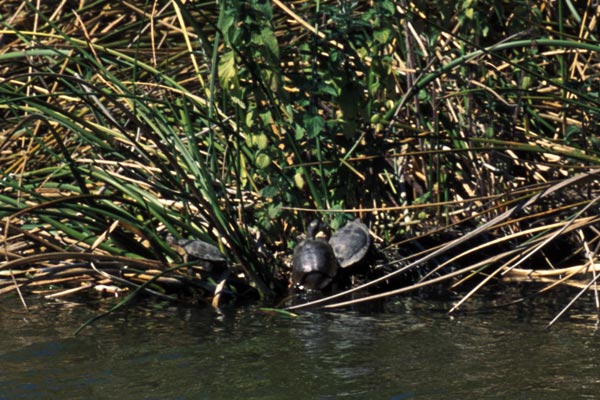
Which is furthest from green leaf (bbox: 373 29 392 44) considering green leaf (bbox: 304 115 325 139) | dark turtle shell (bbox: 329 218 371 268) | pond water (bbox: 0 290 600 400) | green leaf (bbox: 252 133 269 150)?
pond water (bbox: 0 290 600 400)

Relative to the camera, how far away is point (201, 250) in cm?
381

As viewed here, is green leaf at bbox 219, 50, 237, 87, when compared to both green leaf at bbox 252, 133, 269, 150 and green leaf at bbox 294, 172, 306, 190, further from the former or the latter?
green leaf at bbox 294, 172, 306, 190

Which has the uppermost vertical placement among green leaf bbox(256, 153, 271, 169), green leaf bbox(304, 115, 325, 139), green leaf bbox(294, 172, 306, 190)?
green leaf bbox(304, 115, 325, 139)

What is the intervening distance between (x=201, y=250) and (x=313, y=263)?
1.37ft

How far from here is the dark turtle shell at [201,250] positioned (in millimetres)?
3802

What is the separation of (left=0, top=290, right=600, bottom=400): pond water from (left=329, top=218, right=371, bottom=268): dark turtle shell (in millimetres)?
231

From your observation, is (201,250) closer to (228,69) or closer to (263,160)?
(263,160)

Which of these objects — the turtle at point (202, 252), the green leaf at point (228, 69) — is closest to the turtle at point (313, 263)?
the turtle at point (202, 252)

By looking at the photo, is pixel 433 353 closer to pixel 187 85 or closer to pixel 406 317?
pixel 406 317

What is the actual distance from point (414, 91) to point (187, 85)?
1.50 meters

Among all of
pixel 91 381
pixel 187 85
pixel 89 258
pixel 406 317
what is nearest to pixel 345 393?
pixel 91 381

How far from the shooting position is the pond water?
2717 mm

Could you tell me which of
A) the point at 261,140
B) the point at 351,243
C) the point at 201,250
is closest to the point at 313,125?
the point at 261,140

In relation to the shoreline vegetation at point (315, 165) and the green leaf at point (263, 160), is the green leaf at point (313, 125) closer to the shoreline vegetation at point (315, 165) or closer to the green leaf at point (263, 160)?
the shoreline vegetation at point (315, 165)
